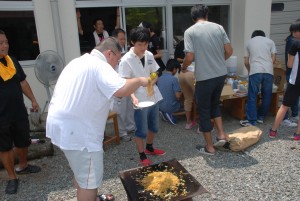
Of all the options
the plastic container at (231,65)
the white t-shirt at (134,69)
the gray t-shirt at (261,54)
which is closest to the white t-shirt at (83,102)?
the white t-shirt at (134,69)

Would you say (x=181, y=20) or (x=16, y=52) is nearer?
(x=16, y=52)

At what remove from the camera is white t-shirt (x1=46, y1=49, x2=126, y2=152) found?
6.79 ft

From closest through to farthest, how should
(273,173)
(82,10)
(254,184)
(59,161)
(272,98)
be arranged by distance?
1. (254,184)
2. (273,173)
3. (59,161)
4. (272,98)
5. (82,10)

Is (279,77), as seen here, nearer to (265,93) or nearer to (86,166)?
(265,93)

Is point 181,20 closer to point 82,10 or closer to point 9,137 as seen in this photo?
point 82,10

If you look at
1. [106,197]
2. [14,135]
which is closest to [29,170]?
[14,135]

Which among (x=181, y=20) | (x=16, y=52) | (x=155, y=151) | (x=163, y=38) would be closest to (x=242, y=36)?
(x=181, y=20)

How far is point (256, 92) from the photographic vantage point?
4.84 m

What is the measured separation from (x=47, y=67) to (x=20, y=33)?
5.04 feet

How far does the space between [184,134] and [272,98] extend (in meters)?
1.97

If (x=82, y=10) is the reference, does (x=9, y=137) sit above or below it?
below

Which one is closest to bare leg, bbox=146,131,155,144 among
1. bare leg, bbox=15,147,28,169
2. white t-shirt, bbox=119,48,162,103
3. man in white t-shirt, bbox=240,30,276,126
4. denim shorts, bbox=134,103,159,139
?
denim shorts, bbox=134,103,159,139

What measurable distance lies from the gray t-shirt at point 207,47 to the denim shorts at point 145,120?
0.76 metres

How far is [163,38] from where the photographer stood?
261 inches
